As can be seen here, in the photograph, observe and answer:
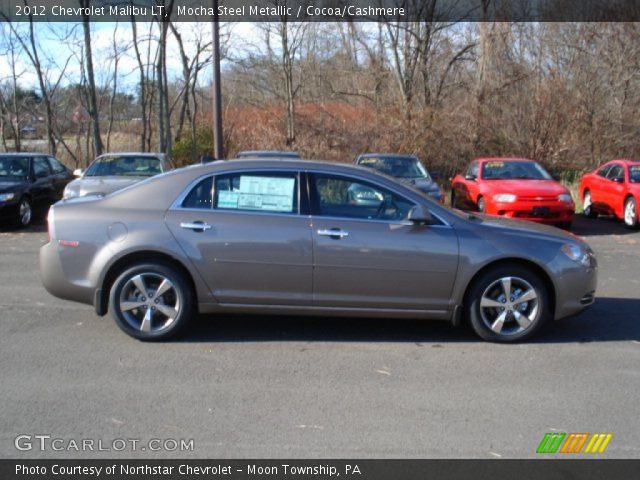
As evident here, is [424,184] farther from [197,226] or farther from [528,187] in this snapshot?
[197,226]

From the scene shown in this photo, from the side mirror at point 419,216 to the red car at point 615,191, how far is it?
9.12m

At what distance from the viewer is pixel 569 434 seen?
3.93m

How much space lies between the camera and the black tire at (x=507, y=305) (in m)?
5.55

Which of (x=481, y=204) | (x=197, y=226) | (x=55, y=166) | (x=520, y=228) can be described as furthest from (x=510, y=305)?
(x=55, y=166)

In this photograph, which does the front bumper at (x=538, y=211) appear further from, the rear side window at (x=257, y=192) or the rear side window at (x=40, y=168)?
the rear side window at (x=40, y=168)

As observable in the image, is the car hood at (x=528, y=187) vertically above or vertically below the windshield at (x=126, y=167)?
below

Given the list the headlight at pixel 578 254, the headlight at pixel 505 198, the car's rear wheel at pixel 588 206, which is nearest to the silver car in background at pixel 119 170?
the headlight at pixel 505 198

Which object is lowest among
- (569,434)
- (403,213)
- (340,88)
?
(569,434)

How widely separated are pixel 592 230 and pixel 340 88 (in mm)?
16915

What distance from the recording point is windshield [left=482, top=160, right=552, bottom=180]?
13445 mm

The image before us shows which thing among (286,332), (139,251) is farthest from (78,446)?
(286,332)

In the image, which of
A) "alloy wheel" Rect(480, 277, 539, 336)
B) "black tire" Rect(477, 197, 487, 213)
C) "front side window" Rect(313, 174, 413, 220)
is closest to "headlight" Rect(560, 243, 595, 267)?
"alloy wheel" Rect(480, 277, 539, 336)

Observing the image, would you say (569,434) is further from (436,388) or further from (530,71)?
(530,71)

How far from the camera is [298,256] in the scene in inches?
214
